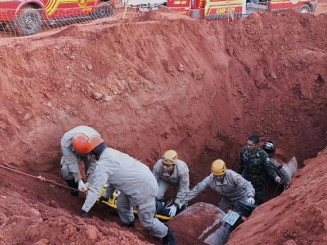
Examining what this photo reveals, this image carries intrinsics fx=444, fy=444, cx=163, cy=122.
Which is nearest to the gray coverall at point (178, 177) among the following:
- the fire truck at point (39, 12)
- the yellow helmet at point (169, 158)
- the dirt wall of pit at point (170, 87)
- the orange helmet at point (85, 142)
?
the yellow helmet at point (169, 158)

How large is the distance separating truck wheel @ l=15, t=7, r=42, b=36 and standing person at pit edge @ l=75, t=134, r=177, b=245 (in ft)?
27.9

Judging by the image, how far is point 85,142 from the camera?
6.71 m

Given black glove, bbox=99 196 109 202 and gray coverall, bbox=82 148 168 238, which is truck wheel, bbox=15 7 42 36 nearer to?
black glove, bbox=99 196 109 202

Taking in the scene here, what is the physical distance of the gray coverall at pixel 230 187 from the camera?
8.34m

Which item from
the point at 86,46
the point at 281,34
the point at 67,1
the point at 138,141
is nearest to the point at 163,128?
the point at 138,141

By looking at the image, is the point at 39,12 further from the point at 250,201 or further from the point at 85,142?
the point at 250,201

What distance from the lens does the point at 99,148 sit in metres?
6.41

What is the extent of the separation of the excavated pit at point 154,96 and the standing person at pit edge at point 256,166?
51.1 inches

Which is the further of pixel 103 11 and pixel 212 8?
pixel 212 8

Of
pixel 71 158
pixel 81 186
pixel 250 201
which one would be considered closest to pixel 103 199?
pixel 81 186

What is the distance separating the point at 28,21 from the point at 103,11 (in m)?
3.26

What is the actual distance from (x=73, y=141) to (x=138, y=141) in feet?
8.57

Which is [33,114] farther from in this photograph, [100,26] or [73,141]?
[100,26]

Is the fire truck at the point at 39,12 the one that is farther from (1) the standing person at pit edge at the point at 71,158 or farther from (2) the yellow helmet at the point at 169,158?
(2) the yellow helmet at the point at 169,158
